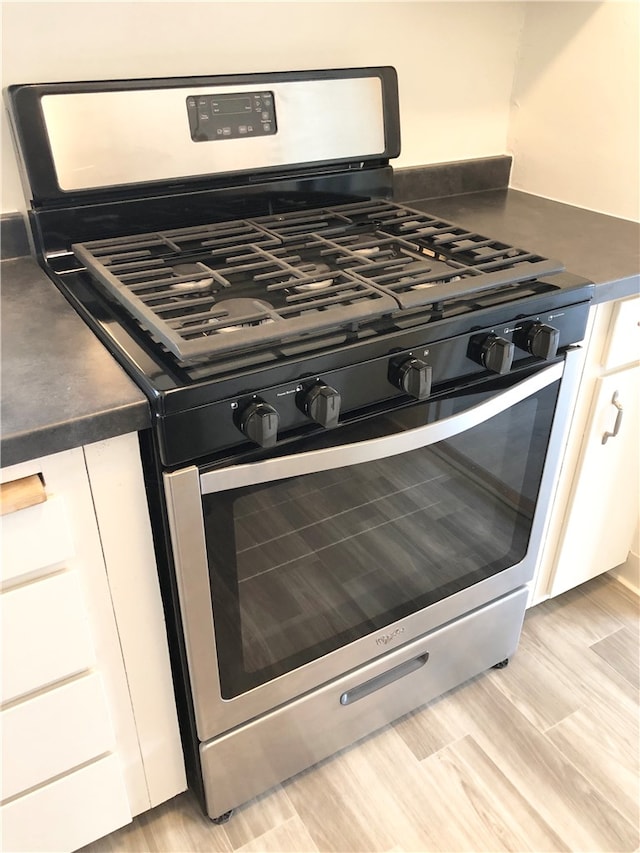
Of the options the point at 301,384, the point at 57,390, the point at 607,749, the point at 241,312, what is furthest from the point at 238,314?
the point at 607,749

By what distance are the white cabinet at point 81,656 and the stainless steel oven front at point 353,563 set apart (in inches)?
2.7

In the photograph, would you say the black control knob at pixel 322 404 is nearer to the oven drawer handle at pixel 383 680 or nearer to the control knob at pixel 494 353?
the control knob at pixel 494 353

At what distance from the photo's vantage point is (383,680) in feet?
4.39

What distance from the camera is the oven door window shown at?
1002 mm

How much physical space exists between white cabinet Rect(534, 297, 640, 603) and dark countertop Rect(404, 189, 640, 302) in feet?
0.21

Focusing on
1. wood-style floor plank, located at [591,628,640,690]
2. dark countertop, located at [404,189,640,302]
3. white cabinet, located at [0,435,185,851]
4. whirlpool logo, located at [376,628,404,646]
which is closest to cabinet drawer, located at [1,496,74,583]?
white cabinet, located at [0,435,185,851]

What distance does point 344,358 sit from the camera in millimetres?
930

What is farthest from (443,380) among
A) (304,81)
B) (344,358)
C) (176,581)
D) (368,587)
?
(304,81)

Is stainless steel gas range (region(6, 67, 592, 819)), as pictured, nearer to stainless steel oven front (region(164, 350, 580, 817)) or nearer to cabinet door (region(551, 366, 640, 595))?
stainless steel oven front (region(164, 350, 580, 817))

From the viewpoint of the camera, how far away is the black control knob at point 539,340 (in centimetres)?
109

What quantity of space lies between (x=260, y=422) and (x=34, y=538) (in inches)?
12.2

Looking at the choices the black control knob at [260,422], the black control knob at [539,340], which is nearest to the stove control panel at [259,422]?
the black control knob at [260,422]

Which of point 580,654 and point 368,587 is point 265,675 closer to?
point 368,587

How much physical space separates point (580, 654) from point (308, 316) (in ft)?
3.84
